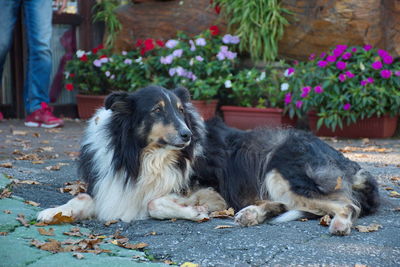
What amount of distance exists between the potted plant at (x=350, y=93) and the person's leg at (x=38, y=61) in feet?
11.8

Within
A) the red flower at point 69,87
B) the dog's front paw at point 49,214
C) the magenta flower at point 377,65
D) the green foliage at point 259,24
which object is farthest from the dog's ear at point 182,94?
the red flower at point 69,87

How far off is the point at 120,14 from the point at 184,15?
127 centimetres

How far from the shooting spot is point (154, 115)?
392cm

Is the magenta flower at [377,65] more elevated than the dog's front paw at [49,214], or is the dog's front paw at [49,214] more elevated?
the magenta flower at [377,65]

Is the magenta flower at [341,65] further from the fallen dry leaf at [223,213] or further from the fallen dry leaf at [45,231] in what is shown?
the fallen dry leaf at [45,231]

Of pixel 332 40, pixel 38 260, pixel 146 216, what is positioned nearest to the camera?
pixel 38 260

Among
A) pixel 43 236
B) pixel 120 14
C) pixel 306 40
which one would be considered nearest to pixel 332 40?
pixel 306 40

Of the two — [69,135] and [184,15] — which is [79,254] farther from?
[184,15]

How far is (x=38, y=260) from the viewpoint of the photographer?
2.94 m

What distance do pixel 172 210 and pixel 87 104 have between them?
651 centimetres

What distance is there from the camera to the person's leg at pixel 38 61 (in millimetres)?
8031

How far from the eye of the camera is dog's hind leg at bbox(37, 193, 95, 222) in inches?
148

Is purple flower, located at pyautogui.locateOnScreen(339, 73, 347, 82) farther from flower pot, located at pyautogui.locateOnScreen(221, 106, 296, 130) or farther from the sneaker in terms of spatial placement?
the sneaker

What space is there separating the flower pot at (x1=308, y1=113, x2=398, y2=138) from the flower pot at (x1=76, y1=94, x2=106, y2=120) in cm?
388
